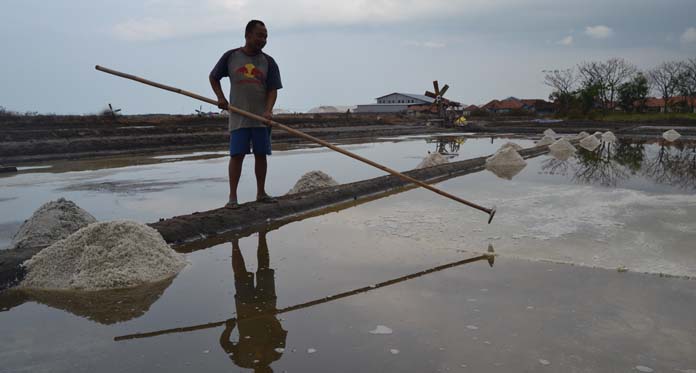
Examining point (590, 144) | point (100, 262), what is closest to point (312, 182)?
point (100, 262)

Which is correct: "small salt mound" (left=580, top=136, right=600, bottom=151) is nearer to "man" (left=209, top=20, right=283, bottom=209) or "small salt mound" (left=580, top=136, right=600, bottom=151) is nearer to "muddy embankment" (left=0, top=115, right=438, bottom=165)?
"muddy embankment" (left=0, top=115, right=438, bottom=165)

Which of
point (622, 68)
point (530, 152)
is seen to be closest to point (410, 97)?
point (622, 68)

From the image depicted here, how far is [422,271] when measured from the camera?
296 cm

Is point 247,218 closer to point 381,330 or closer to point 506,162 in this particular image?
point 381,330

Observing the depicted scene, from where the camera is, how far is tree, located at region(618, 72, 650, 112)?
146 ft

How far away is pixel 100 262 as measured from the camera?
2754mm

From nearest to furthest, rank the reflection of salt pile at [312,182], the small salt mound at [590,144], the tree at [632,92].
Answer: the reflection of salt pile at [312,182]
the small salt mound at [590,144]
the tree at [632,92]

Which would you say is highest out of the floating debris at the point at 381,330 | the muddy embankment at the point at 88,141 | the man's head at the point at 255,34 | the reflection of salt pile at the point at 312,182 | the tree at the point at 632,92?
the tree at the point at 632,92

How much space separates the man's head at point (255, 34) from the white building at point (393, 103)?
5964cm

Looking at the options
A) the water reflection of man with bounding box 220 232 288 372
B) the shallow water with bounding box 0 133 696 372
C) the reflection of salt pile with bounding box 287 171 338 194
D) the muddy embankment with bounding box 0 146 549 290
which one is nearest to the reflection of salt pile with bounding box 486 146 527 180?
the muddy embankment with bounding box 0 146 549 290

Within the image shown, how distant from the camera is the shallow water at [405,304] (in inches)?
75.2

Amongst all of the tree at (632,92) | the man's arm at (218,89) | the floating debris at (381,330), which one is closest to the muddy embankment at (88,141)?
the man's arm at (218,89)

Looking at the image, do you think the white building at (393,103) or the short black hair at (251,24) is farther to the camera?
the white building at (393,103)

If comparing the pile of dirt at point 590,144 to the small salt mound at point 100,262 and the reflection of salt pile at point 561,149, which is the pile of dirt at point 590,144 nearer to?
the reflection of salt pile at point 561,149
